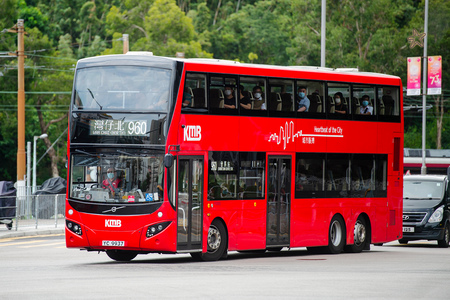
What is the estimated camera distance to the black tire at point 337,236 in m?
22.4

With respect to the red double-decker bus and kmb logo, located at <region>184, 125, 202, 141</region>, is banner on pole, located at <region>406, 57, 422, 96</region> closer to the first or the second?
the red double-decker bus

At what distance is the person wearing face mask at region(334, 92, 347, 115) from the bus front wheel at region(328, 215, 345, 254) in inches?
100

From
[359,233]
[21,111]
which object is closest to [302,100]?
[359,233]

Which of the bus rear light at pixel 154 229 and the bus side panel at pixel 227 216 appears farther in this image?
the bus side panel at pixel 227 216

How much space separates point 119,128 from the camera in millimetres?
17984

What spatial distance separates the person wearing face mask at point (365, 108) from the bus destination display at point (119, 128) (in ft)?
23.2

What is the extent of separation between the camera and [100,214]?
58.9 ft

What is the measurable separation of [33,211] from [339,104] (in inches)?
576

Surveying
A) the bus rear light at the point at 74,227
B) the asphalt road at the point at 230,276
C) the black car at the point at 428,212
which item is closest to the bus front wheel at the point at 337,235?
the asphalt road at the point at 230,276

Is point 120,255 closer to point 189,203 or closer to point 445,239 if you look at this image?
point 189,203

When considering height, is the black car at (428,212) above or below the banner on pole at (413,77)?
below

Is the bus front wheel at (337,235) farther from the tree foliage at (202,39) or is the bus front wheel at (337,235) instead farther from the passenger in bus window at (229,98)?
the tree foliage at (202,39)

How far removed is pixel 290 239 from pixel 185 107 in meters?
4.51

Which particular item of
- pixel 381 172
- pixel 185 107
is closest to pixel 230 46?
pixel 381 172
